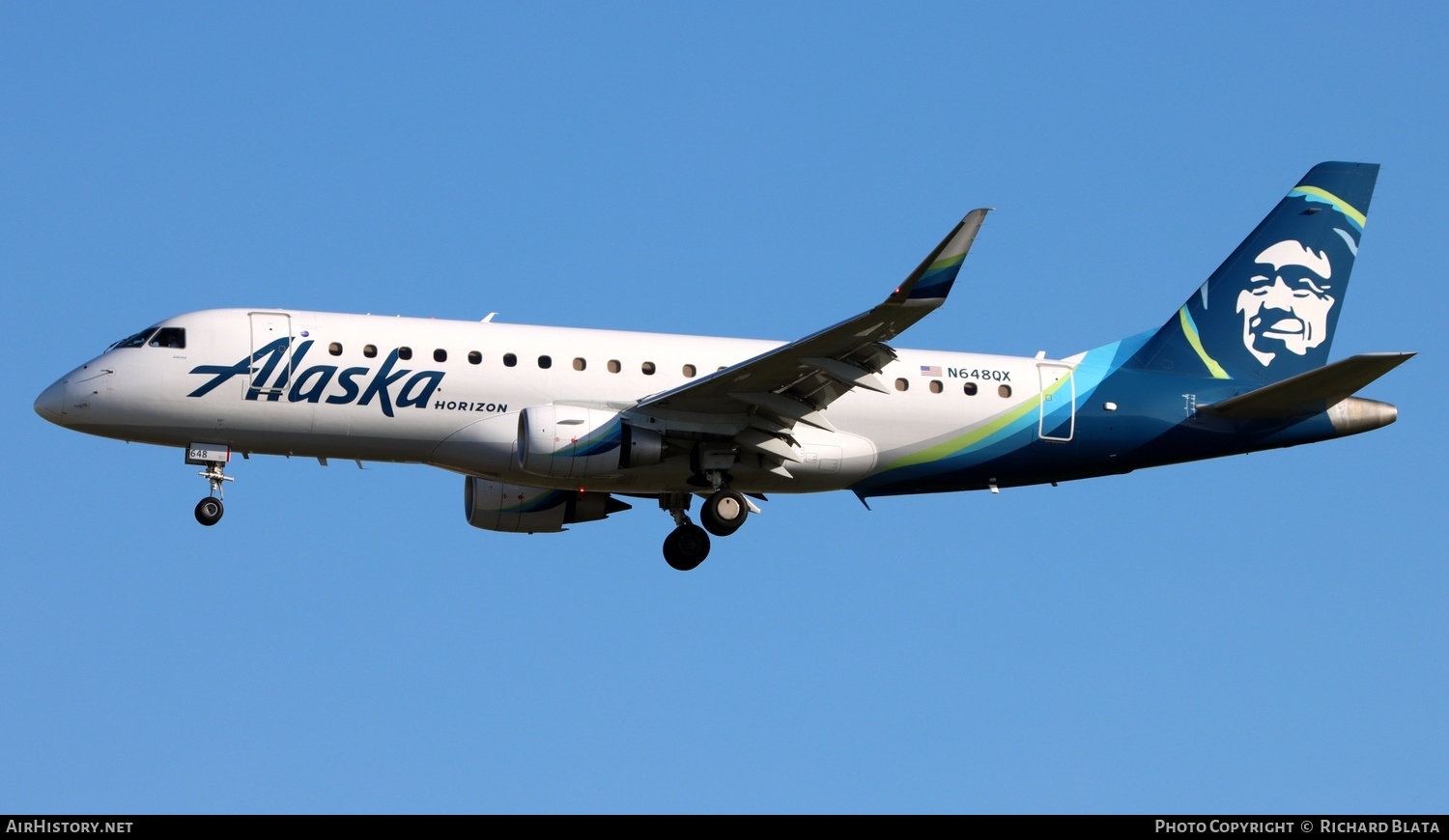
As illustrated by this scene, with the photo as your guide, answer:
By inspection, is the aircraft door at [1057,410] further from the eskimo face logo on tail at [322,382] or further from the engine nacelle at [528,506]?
the eskimo face logo on tail at [322,382]

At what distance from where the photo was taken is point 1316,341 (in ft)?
136

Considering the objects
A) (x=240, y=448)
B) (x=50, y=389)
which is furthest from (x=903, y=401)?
(x=50, y=389)

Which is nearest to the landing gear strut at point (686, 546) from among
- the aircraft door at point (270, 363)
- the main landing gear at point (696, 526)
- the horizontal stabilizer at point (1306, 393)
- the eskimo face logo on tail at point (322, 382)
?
the main landing gear at point (696, 526)

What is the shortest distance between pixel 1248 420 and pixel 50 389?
2426 centimetres

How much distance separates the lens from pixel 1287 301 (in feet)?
136

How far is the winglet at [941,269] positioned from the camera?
102ft

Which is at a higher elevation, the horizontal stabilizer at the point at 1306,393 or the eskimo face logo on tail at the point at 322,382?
the eskimo face logo on tail at the point at 322,382

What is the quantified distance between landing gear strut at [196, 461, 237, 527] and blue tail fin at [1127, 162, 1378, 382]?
1910cm

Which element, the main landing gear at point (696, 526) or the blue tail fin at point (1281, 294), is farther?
the blue tail fin at point (1281, 294)

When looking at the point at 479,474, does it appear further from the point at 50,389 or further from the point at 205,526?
the point at 50,389

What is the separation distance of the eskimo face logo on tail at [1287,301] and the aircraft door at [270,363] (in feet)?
66.8

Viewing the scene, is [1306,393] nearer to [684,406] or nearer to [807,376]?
[807,376]
